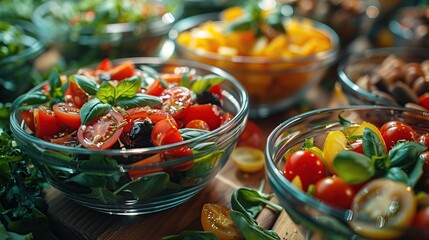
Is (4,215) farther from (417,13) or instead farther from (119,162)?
(417,13)

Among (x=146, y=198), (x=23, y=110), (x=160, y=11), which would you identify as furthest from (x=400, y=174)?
(x=160, y=11)

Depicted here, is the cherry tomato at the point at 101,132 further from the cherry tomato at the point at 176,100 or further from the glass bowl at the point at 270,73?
the glass bowl at the point at 270,73

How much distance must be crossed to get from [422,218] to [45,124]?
0.78m

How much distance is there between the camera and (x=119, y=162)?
944 millimetres

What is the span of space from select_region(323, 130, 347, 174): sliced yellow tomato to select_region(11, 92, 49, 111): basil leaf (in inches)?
27.1

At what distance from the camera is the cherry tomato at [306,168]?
0.89 meters

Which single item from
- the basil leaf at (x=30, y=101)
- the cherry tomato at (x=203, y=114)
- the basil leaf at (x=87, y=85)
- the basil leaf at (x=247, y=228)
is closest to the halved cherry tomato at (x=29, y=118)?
the basil leaf at (x=30, y=101)

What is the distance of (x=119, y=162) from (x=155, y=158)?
0.07 metres

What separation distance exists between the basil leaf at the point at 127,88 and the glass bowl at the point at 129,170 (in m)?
0.17

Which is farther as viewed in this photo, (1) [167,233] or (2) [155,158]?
(1) [167,233]

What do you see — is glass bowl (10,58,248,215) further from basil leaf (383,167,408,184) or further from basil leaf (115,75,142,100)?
basil leaf (383,167,408,184)

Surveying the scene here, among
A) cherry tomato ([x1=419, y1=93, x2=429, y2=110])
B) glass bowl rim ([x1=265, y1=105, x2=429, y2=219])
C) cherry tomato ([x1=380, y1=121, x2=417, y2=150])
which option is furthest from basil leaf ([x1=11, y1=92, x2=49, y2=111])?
cherry tomato ([x1=419, y1=93, x2=429, y2=110])

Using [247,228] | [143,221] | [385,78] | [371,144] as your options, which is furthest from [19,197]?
[385,78]

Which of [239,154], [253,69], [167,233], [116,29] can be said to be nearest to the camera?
[167,233]
